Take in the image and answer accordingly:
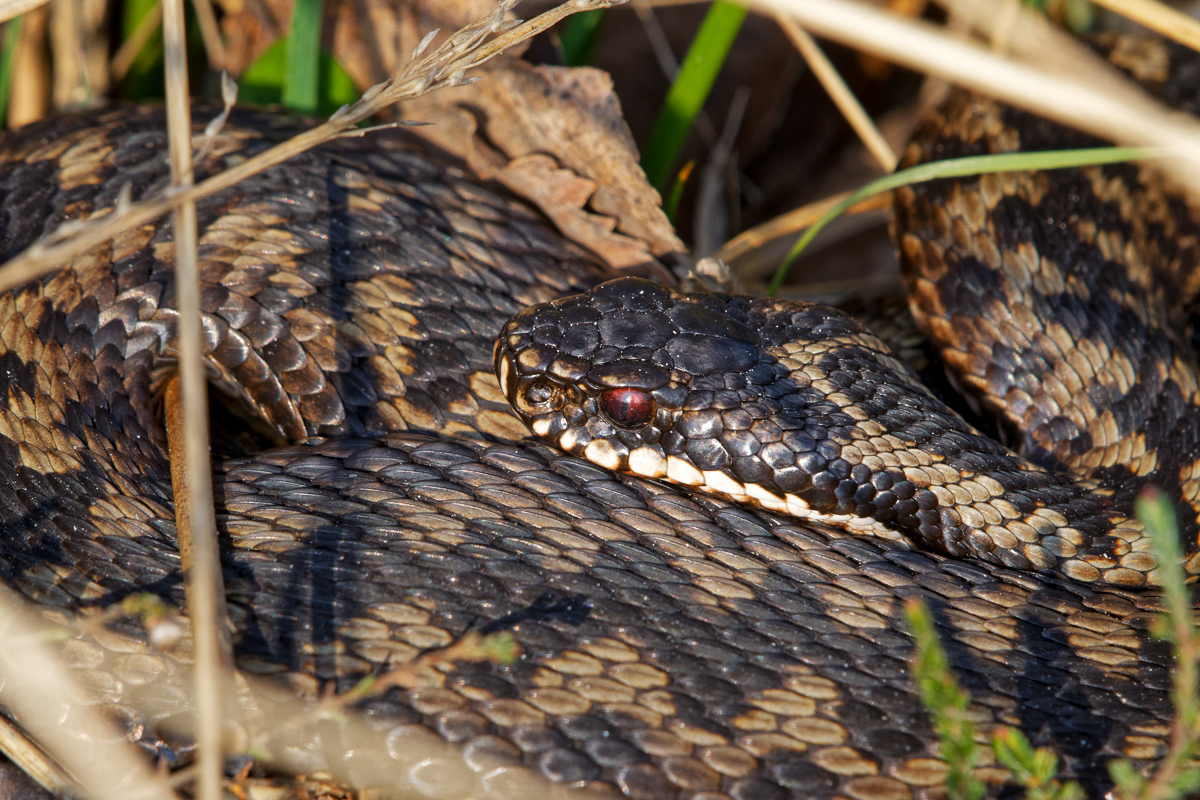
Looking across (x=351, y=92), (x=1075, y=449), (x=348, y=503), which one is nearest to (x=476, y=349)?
(x=348, y=503)

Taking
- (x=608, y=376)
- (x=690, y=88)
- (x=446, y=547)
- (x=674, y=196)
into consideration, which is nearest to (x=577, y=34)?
(x=690, y=88)

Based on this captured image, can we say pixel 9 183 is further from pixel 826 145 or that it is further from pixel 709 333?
pixel 826 145

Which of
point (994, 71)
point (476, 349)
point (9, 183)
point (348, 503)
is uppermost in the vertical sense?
point (994, 71)

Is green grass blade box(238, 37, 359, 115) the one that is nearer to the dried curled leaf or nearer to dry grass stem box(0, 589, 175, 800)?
the dried curled leaf

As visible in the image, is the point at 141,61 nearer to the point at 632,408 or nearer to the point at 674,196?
the point at 674,196

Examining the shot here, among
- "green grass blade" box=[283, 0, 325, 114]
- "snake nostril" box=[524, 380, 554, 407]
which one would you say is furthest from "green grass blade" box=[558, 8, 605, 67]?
"snake nostril" box=[524, 380, 554, 407]

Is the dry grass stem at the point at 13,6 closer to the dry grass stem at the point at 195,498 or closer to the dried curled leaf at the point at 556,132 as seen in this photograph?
the dry grass stem at the point at 195,498
